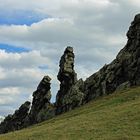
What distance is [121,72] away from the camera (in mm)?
116000

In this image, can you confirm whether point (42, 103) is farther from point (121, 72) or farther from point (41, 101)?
point (121, 72)

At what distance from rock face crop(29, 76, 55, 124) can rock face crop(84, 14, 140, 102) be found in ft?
49.8

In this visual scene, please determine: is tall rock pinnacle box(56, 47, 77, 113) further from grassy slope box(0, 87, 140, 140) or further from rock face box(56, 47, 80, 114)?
grassy slope box(0, 87, 140, 140)

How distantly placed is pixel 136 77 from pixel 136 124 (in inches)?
2083

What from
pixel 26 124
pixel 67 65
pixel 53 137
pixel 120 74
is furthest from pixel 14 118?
pixel 53 137

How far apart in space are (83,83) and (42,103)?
17487 millimetres

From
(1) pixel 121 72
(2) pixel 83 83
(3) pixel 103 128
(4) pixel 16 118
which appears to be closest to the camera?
(3) pixel 103 128

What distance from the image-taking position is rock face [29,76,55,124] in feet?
428

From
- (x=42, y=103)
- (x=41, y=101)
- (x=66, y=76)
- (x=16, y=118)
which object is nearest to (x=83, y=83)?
(x=66, y=76)

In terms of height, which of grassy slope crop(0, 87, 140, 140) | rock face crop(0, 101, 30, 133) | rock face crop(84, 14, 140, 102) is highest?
rock face crop(84, 14, 140, 102)

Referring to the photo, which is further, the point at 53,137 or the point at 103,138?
the point at 53,137

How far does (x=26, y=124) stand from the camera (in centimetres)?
13912

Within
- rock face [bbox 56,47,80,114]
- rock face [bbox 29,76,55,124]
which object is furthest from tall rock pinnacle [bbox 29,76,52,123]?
rock face [bbox 56,47,80,114]

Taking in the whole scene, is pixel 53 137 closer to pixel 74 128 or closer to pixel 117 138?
pixel 74 128
